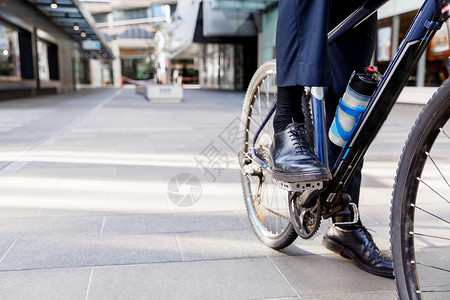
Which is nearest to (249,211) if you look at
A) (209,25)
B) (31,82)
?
(31,82)

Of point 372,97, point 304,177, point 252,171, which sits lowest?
point 252,171

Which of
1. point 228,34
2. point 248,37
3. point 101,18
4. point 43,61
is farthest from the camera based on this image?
point 101,18

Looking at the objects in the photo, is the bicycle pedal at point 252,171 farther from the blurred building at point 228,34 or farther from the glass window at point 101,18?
the glass window at point 101,18

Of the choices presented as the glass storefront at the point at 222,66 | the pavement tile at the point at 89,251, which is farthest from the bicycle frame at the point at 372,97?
the glass storefront at the point at 222,66

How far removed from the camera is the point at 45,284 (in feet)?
5.71

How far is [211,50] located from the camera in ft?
144

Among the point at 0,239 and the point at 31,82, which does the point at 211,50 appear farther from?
the point at 0,239

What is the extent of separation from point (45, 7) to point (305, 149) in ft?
74.4

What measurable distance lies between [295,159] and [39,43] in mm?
23825

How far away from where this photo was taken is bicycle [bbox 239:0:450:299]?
3.57ft

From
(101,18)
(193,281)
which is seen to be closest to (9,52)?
(193,281)

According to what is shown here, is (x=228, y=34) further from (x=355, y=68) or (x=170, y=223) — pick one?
(x=355, y=68)

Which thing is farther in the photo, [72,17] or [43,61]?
[72,17]

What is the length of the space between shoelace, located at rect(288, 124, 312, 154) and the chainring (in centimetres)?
21
